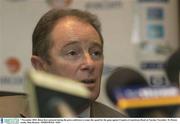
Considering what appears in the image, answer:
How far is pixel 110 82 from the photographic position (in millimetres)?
1112

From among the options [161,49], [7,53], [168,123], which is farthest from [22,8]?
[168,123]

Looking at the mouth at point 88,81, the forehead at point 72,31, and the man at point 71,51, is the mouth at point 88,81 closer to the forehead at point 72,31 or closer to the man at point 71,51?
the man at point 71,51

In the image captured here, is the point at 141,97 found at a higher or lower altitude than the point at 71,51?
lower

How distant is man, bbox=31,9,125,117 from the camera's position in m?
1.08

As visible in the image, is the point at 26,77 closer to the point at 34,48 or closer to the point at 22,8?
the point at 34,48

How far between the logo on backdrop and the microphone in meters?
0.28

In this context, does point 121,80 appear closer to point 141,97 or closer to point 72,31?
point 141,97

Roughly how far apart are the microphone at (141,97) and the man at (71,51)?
3 cm

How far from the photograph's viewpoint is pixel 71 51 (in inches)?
42.5

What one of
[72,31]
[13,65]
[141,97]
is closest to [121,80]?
[141,97]

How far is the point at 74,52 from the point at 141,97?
0.21 meters

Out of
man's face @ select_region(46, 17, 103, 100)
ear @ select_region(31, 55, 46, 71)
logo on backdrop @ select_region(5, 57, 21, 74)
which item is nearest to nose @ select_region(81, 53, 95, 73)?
man's face @ select_region(46, 17, 103, 100)

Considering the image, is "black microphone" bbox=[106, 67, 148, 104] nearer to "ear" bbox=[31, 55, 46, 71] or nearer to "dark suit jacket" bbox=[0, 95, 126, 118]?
"dark suit jacket" bbox=[0, 95, 126, 118]

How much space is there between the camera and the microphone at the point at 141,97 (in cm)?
107
